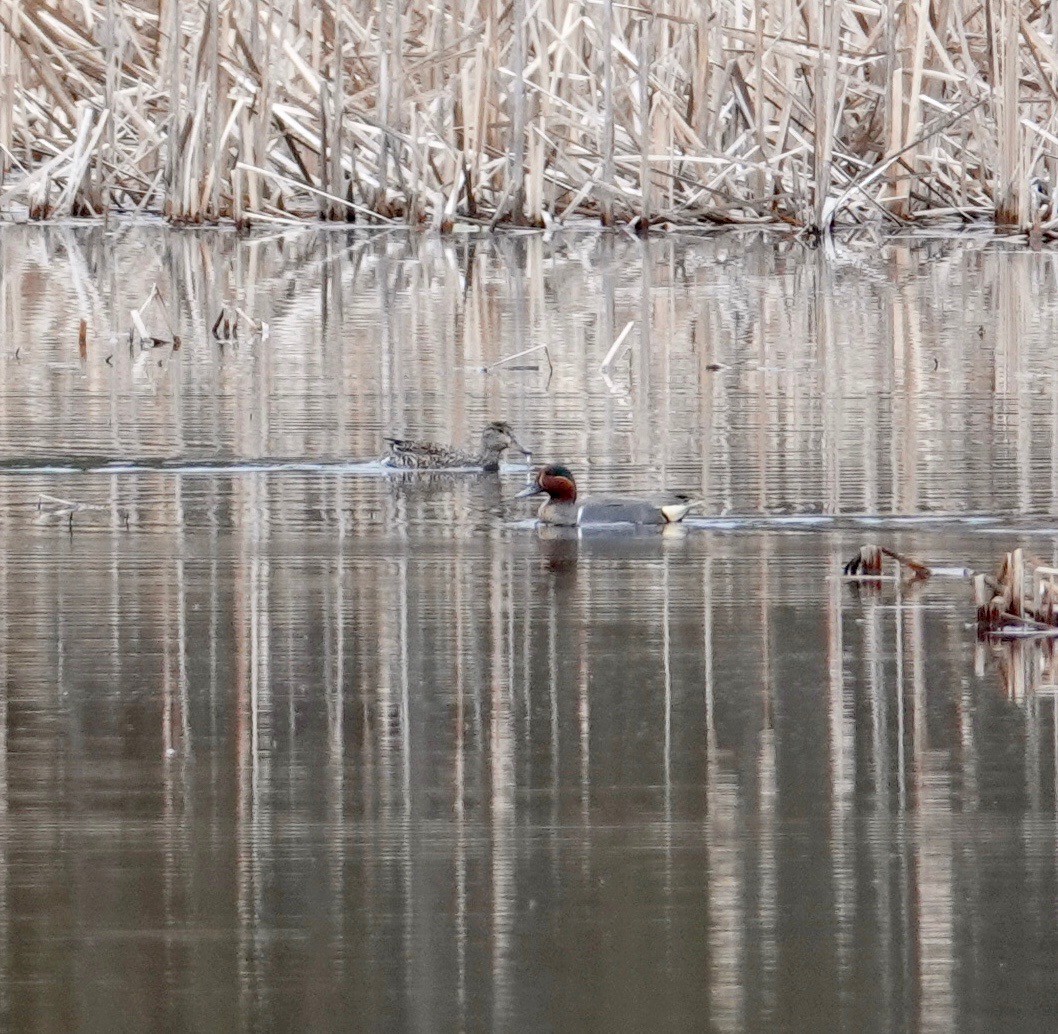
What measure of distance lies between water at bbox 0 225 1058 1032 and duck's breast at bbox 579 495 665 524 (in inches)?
2.4

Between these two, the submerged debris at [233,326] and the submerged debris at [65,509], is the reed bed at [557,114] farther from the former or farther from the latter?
the submerged debris at [65,509]

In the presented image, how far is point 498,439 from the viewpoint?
10.1m

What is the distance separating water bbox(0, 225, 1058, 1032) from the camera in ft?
13.3

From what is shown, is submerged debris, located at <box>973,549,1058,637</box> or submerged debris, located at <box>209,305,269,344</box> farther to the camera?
submerged debris, located at <box>209,305,269,344</box>

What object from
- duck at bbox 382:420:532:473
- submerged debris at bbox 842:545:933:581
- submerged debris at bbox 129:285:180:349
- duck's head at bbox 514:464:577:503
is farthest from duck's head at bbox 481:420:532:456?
submerged debris at bbox 129:285:180:349

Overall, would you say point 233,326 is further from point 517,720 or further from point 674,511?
point 517,720

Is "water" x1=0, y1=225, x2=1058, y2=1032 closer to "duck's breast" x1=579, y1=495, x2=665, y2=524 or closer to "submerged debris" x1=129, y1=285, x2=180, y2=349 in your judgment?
"duck's breast" x1=579, y1=495, x2=665, y2=524

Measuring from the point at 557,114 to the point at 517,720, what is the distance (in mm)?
18027

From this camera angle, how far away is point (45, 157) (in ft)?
84.7

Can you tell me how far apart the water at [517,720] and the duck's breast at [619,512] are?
60 mm

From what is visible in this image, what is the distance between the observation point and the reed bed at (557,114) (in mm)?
22281

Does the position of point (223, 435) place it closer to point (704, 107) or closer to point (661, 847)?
point (661, 847)

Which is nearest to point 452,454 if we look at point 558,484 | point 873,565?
point 558,484

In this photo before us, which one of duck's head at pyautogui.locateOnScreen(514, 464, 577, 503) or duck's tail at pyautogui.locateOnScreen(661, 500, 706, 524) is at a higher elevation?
duck's head at pyautogui.locateOnScreen(514, 464, 577, 503)
